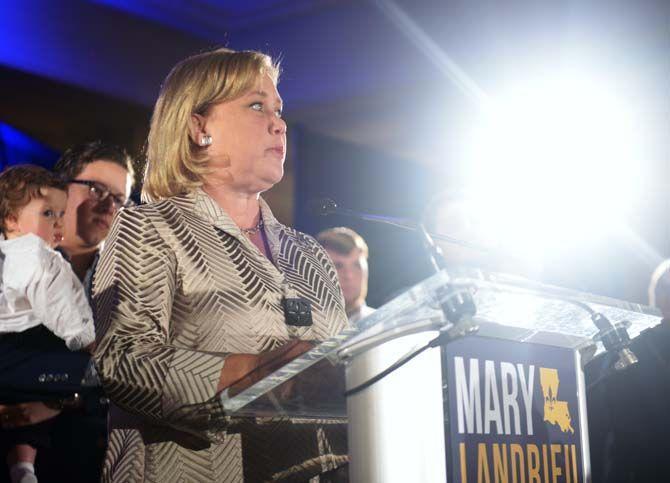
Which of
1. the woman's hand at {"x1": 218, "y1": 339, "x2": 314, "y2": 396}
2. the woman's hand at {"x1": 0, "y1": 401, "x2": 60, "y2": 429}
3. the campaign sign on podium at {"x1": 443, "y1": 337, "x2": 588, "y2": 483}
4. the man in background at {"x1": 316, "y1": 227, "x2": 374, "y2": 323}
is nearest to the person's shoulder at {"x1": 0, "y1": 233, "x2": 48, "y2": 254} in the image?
the woman's hand at {"x1": 0, "y1": 401, "x2": 60, "y2": 429}

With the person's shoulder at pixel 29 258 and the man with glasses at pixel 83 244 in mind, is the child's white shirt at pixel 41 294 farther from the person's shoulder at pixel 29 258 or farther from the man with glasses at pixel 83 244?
the man with glasses at pixel 83 244

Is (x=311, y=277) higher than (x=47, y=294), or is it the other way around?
(x=47, y=294)

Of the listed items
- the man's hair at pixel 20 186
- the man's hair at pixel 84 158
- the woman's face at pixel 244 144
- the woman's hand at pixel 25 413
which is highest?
the man's hair at pixel 84 158

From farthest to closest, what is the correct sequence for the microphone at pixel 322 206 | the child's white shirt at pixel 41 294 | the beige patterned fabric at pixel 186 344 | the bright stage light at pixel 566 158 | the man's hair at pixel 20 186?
the bright stage light at pixel 566 158, the man's hair at pixel 20 186, the child's white shirt at pixel 41 294, the microphone at pixel 322 206, the beige patterned fabric at pixel 186 344

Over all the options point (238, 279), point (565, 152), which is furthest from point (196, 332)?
point (565, 152)

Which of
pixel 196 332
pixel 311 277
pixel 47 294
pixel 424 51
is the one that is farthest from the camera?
pixel 424 51

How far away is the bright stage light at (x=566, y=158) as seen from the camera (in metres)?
5.51

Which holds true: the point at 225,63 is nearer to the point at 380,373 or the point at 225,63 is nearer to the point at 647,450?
the point at 380,373

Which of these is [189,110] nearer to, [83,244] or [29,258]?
[29,258]

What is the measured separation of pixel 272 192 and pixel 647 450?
3.60 metres

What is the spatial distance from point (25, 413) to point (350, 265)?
231cm

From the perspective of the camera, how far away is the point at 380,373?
1.12m

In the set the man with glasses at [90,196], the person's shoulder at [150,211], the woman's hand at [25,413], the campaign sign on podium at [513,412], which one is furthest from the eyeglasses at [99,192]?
the campaign sign on podium at [513,412]

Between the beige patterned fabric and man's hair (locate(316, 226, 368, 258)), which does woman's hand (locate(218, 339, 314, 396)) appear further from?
man's hair (locate(316, 226, 368, 258))
